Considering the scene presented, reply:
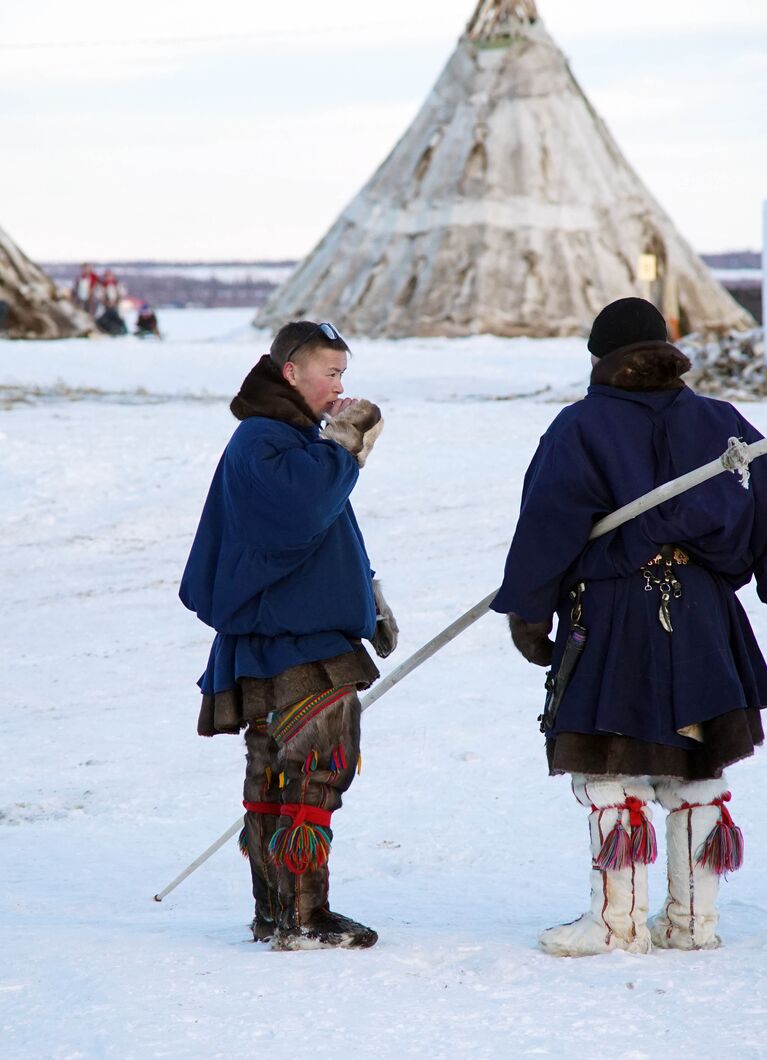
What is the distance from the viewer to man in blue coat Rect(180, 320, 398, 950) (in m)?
3.23

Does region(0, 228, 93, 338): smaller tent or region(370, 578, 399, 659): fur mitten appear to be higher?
region(370, 578, 399, 659): fur mitten

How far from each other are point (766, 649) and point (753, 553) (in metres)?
3.05

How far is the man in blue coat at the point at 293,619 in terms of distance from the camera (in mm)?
3229

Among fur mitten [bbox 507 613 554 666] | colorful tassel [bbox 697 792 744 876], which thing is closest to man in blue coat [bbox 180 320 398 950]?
fur mitten [bbox 507 613 554 666]

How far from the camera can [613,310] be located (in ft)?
10.5

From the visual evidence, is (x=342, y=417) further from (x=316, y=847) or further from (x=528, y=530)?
(x=316, y=847)

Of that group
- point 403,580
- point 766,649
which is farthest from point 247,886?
point 403,580

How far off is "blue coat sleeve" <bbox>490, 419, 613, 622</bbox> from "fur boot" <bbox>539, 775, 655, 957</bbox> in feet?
1.31

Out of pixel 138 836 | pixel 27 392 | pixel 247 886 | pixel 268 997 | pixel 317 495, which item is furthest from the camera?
pixel 27 392

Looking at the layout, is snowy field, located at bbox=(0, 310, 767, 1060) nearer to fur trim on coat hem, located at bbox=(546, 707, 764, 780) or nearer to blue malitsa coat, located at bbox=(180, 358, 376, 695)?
fur trim on coat hem, located at bbox=(546, 707, 764, 780)

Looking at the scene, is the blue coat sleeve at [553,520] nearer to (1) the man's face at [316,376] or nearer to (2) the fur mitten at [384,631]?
(2) the fur mitten at [384,631]

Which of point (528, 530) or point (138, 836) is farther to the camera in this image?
point (138, 836)

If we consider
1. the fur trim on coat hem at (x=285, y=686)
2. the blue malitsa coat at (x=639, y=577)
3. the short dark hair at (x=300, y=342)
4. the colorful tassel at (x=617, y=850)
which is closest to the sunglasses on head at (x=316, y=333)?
the short dark hair at (x=300, y=342)

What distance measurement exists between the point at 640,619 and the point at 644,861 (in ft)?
1.62
